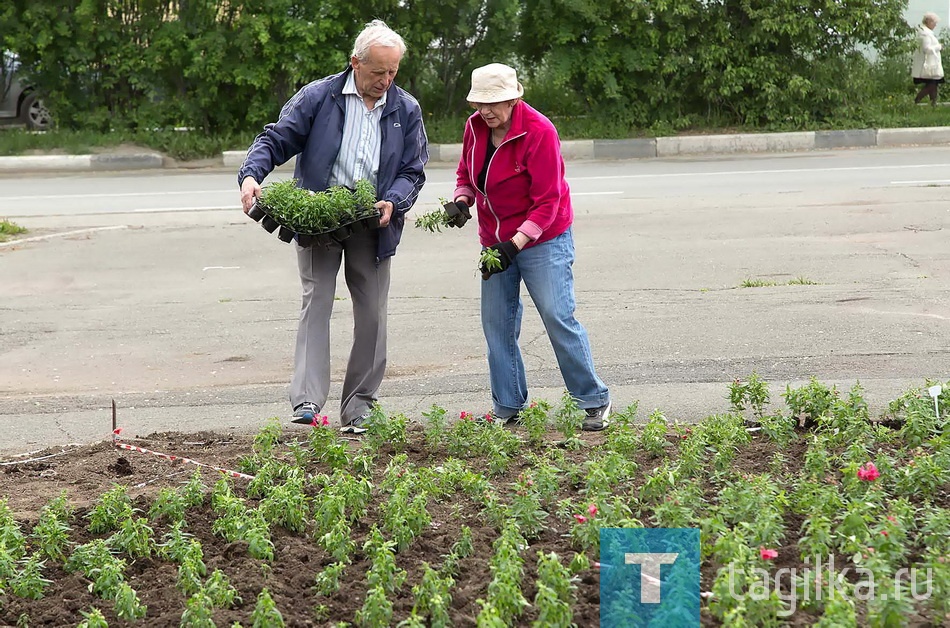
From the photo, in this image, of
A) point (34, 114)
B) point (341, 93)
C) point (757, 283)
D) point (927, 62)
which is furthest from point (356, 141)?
point (927, 62)

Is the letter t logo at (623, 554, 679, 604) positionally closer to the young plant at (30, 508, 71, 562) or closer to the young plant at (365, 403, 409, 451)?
the young plant at (365, 403, 409, 451)

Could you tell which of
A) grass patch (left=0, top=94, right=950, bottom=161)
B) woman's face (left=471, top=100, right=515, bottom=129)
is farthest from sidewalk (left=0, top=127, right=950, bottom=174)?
woman's face (left=471, top=100, right=515, bottom=129)

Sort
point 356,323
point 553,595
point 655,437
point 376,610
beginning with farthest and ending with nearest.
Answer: point 356,323 → point 655,437 → point 376,610 → point 553,595

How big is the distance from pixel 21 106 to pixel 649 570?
706 inches

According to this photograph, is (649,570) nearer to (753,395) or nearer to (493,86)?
(753,395)

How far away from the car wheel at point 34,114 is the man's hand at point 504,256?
15561 millimetres

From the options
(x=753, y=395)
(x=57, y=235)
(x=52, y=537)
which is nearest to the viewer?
(x=52, y=537)

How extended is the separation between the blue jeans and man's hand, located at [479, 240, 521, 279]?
162mm

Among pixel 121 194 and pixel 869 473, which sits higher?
pixel 121 194

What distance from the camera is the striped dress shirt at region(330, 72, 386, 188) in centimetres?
580

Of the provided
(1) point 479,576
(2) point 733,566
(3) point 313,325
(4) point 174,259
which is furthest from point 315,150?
(4) point 174,259

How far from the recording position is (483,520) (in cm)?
455

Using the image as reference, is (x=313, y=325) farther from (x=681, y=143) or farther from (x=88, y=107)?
(x=88, y=107)

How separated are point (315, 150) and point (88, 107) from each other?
14579mm
